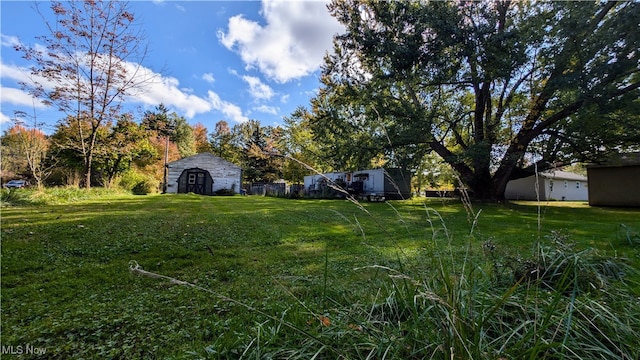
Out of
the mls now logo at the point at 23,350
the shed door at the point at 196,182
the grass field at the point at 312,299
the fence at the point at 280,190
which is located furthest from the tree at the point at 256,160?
the mls now logo at the point at 23,350

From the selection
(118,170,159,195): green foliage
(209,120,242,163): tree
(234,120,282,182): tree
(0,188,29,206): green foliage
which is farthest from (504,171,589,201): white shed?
(209,120,242,163): tree

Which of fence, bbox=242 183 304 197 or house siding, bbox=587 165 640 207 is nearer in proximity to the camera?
house siding, bbox=587 165 640 207

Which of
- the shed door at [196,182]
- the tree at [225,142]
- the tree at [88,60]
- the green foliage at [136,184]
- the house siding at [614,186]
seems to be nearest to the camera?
the tree at [88,60]

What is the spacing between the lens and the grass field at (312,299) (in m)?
1.04

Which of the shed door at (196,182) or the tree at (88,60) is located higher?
the tree at (88,60)

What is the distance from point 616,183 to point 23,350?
2081 cm

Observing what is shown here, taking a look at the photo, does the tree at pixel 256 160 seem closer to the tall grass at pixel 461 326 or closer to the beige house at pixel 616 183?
the beige house at pixel 616 183

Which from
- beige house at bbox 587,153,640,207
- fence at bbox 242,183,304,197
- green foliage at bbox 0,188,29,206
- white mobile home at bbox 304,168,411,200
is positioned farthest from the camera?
fence at bbox 242,183,304,197

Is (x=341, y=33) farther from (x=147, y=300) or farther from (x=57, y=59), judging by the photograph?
(x=147, y=300)

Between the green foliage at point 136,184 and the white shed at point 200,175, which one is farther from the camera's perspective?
the white shed at point 200,175

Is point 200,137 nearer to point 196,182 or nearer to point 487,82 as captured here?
point 196,182

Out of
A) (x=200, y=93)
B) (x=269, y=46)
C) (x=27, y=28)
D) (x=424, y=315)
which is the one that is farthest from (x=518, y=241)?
(x=200, y=93)

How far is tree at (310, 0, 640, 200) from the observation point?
8195 millimetres

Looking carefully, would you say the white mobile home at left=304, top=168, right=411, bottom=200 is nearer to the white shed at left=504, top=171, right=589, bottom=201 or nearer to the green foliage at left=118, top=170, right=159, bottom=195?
the green foliage at left=118, top=170, right=159, bottom=195
